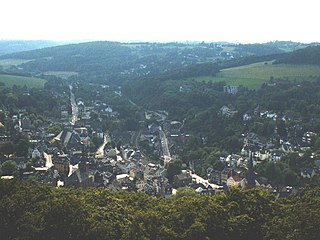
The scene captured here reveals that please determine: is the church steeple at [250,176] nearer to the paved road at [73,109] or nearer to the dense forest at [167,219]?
the dense forest at [167,219]

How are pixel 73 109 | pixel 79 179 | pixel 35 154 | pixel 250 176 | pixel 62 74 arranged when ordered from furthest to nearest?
pixel 62 74 < pixel 73 109 < pixel 35 154 < pixel 250 176 < pixel 79 179

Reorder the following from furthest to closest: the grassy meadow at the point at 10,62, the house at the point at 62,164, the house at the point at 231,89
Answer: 1. the grassy meadow at the point at 10,62
2. the house at the point at 231,89
3. the house at the point at 62,164

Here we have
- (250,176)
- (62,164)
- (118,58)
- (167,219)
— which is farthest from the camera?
(118,58)

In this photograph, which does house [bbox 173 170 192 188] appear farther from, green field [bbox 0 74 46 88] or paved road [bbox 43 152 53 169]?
green field [bbox 0 74 46 88]

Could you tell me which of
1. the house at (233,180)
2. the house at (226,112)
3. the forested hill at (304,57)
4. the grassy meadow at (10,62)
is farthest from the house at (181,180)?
the grassy meadow at (10,62)

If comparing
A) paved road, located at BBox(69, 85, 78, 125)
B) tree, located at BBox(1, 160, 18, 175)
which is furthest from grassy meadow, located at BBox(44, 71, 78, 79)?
tree, located at BBox(1, 160, 18, 175)

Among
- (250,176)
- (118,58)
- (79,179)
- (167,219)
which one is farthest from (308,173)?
(118,58)

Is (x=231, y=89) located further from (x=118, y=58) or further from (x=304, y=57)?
(x=118, y=58)
